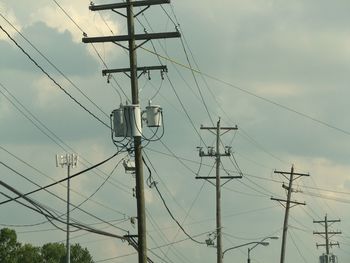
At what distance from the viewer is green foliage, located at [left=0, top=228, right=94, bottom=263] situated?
11581 centimetres

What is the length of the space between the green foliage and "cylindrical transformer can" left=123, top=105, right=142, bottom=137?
86.9 metres

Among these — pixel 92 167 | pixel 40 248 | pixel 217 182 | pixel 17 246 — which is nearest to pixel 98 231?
pixel 92 167

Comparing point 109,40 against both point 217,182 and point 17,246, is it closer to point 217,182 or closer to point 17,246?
point 217,182

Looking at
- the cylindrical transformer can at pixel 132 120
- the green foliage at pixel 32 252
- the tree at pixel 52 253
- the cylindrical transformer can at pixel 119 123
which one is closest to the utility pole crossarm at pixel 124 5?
the cylindrical transformer can at pixel 132 120

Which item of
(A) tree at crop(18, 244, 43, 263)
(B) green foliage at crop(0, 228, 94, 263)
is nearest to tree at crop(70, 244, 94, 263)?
(B) green foliage at crop(0, 228, 94, 263)

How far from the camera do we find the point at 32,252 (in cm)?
12231

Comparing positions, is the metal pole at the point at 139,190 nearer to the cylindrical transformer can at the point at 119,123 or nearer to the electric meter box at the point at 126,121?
the electric meter box at the point at 126,121

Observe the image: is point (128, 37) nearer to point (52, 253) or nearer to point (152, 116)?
point (152, 116)

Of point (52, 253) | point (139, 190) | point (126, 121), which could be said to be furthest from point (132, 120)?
point (52, 253)

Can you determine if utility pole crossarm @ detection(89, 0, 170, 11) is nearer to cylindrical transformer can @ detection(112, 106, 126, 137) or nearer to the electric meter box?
the electric meter box

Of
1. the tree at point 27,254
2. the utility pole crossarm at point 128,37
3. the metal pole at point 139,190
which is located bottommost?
the metal pole at point 139,190

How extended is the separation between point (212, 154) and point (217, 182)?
76.4 inches

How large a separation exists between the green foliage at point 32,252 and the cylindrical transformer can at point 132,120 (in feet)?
A: 285

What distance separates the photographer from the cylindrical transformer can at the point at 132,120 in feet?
101
